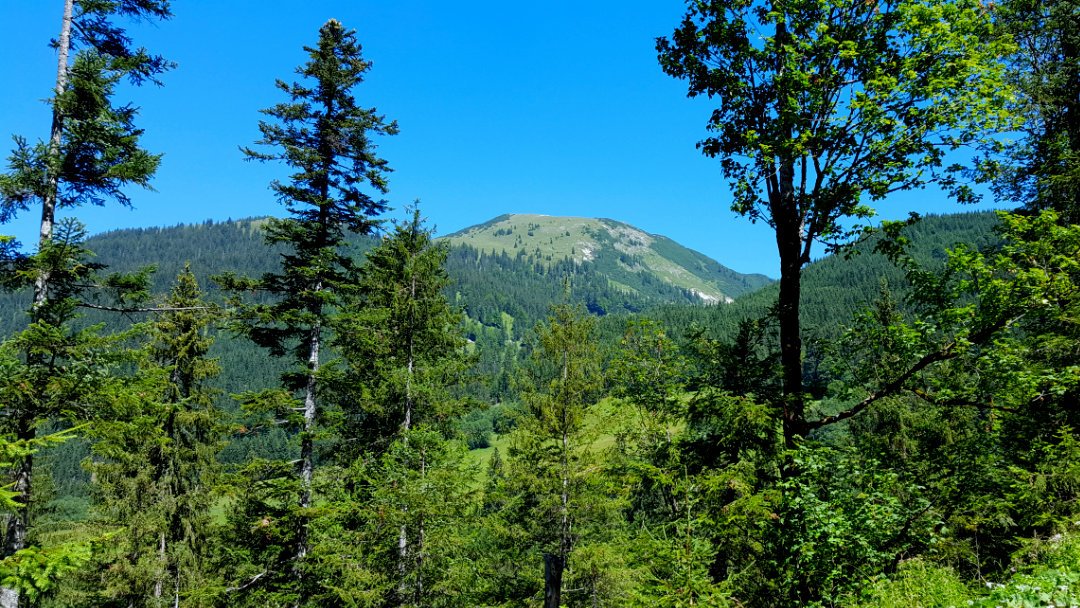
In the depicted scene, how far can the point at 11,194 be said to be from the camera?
9.23m

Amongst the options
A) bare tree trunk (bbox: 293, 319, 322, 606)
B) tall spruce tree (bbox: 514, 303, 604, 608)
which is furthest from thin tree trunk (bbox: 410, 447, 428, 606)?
tall spruce tree (bbox: 514, 303, 604, 608)

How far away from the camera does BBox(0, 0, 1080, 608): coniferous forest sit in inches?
267

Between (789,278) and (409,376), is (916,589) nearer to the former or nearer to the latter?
(789,278)

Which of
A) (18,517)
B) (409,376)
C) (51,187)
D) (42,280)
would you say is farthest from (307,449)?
(51,187)

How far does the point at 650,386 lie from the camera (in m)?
13.9

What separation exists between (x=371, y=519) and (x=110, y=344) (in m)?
7.35

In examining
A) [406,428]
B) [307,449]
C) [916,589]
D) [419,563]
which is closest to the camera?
[916,589]

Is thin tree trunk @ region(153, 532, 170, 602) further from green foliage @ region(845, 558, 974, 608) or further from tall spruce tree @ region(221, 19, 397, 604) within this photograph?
green foliage @ region(845, 558, 974, 608)

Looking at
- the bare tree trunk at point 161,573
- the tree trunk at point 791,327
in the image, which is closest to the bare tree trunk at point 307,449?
the bare tree trunk at point 161,573

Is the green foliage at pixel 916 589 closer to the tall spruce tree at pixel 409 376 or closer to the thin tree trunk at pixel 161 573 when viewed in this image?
the tall spruce tree at pixel 409 376

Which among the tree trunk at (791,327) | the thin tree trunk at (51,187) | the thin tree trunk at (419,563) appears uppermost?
the thin tree trunk at (51,187)

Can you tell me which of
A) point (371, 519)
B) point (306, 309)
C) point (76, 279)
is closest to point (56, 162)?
point (76, 279)

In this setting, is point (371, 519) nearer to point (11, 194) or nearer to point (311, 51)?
point (11, 194)

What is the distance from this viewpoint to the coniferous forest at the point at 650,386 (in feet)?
22.2
